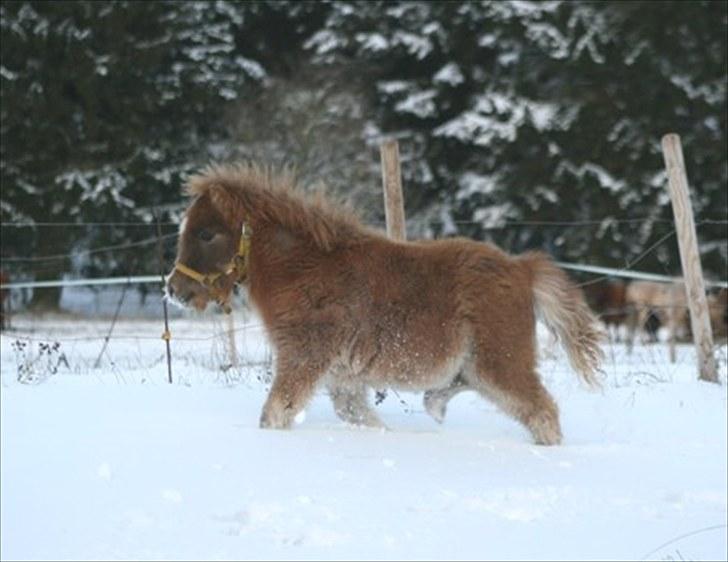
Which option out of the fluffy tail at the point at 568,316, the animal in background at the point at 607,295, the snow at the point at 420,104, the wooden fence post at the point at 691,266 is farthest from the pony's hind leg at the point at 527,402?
the snow at the point at 420,104

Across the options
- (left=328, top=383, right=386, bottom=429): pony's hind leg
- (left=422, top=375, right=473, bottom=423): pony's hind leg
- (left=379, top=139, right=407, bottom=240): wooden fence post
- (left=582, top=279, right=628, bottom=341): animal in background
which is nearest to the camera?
(left=328, top=383, right=386, bottom=429): pony's hind leg

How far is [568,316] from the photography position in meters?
6.92

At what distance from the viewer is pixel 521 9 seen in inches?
911

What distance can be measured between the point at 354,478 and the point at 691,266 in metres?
4.68

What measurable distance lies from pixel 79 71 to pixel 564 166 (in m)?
10.4

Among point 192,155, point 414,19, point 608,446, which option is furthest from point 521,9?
point 608,446

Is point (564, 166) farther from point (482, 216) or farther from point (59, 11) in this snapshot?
point (59, 11)

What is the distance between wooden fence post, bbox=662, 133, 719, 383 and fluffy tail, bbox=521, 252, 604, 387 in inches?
91.4

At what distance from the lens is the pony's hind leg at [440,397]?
22.8 feet

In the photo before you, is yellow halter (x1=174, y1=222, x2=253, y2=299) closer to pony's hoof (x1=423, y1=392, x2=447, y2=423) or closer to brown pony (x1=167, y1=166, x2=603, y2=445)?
brown pony (x1=167, y1=166, x2=603, y2=445)

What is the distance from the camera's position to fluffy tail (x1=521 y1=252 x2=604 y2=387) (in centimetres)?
691

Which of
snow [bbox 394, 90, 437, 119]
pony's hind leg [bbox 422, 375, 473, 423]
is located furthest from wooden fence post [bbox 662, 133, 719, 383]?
snow [bbox 394, 90, 437, 119]

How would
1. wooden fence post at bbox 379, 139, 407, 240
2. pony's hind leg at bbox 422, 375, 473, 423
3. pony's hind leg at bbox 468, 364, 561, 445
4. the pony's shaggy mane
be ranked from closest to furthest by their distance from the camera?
1. pony's hind leg at bbox 468, 364, 561, 445
2. pony's hind leg at bbox 422, 375, 473, 423
3. the pony's shaggy mane
4. wooden fence post at bbox 379, 139, 407, 240

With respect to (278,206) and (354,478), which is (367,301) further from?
→ (354,478)
